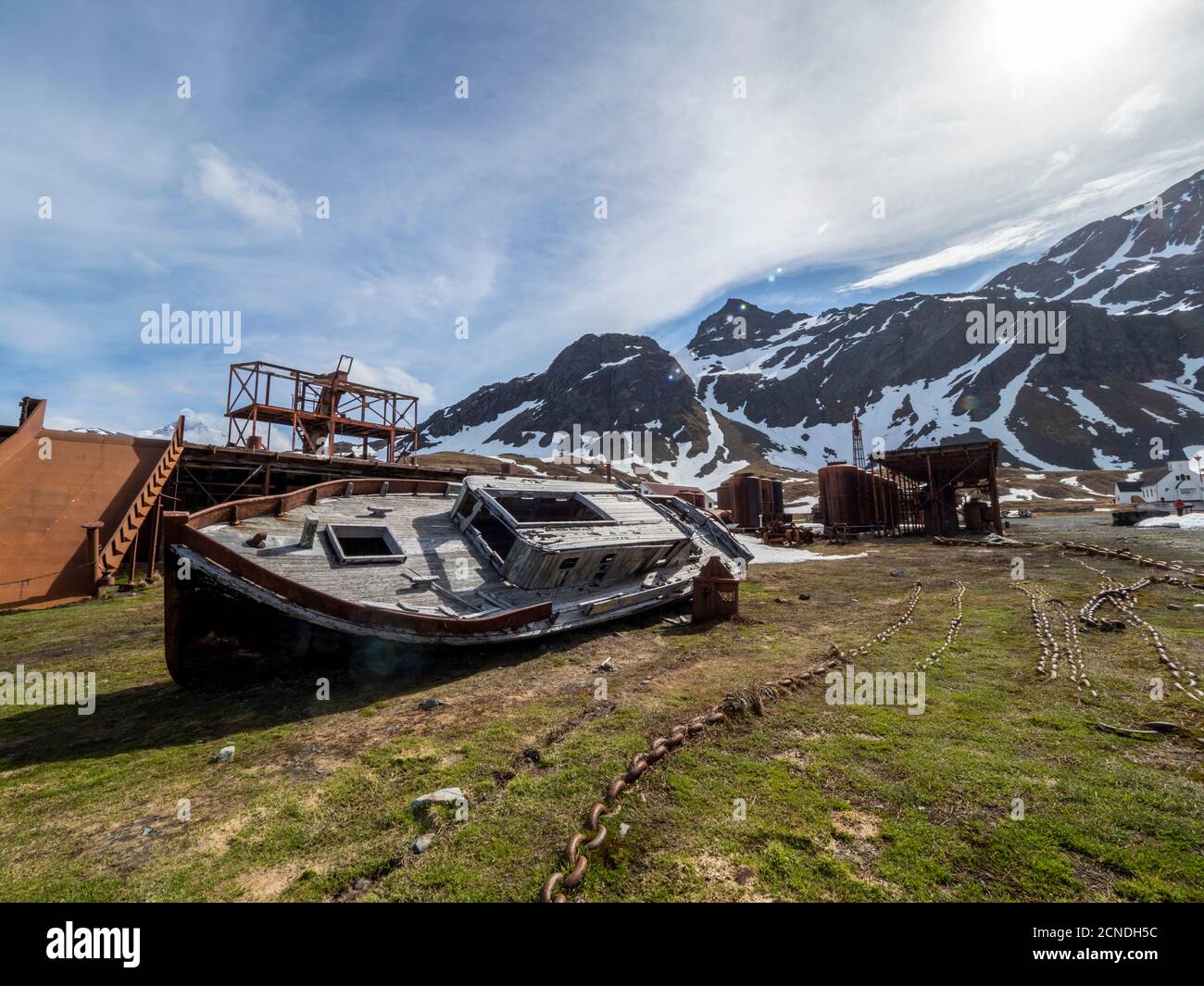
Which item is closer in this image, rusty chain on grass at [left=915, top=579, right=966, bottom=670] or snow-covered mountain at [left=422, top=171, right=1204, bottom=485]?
rusty chain on grass at [left=915, top=579, right=966, bottom=670]

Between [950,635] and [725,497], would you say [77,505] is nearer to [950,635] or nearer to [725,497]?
[950,635]

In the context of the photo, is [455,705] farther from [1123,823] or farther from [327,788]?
[1123,823]

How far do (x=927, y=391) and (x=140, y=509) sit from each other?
7168 inches

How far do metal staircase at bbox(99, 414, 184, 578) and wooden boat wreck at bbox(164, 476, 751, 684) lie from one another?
1045 cm

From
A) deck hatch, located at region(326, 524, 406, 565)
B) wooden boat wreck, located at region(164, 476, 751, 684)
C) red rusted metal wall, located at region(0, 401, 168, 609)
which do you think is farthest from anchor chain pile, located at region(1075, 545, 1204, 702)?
red rusted metal wall, located at region(0, 401, 168, 609)

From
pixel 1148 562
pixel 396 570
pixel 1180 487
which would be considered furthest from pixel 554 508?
pixel 1180 487

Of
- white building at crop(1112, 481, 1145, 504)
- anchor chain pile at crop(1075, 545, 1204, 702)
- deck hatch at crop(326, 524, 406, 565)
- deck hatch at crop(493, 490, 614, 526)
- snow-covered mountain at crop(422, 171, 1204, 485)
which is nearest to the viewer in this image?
anchor chain pile at crop(1075, 545, 1204, 702)

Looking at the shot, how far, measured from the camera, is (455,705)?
7.89 meters

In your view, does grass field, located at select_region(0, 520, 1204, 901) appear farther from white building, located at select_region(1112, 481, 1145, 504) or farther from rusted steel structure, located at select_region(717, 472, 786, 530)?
white building, located at select_region(1112, 481, 1145, 504)

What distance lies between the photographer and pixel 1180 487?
2447 inches

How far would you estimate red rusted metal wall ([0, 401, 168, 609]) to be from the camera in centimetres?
1585

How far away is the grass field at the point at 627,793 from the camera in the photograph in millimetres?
3975

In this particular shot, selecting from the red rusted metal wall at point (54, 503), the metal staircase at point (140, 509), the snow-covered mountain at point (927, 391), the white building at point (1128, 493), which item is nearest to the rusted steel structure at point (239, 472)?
the metal staircase at point (140, 509)
